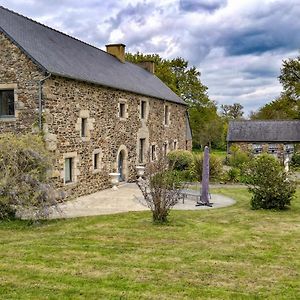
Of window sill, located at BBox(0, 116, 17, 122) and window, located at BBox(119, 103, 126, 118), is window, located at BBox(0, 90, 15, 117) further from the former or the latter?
window, located at BBox(119, 103, 126, 118)

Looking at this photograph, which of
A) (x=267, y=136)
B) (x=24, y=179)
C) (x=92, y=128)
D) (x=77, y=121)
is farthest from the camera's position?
(x=267, y=136)

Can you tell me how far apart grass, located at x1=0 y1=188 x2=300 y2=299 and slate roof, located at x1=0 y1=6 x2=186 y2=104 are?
6.42m

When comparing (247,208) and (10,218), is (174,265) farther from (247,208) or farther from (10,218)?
(247,208)

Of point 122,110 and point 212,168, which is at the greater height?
point 122,110

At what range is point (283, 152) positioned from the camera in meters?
37.8

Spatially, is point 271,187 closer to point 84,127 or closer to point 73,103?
point 84,127

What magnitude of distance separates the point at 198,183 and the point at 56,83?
35.3 ft

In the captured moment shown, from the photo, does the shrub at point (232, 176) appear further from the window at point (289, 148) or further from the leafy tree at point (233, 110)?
the leafy tree at point (233, 110)

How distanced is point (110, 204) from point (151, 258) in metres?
7.49

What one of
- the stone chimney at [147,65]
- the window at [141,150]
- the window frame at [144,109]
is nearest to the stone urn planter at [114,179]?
the window at [141,150]

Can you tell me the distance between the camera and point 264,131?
3859 centimetres

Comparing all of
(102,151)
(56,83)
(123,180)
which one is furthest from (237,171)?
(56,83)

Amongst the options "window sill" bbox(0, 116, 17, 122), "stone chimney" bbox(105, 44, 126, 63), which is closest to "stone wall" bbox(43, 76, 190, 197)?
"window sill" bbox(0, 116, 17, 122)

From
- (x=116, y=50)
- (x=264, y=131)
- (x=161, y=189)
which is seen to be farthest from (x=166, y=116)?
(x=161, y=189)
